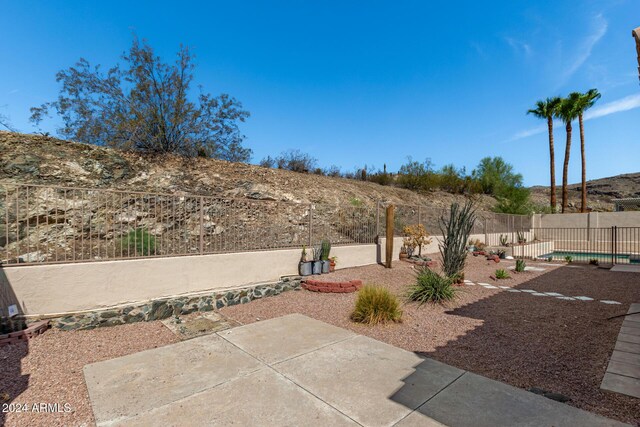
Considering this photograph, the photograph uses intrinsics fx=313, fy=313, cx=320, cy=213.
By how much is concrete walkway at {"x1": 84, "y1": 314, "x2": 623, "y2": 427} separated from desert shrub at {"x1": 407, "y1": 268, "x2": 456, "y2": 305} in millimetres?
2859

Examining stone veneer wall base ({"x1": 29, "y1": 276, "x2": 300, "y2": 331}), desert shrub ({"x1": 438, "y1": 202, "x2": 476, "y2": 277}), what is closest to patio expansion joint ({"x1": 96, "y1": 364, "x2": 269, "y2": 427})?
stone veneer wall base ({"x1": 29, "y1": 276, "x2": 300, "y2": 331})

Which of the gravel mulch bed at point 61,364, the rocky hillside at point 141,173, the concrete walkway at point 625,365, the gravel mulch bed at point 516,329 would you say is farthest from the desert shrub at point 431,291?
the rocky hillside at point 141,173

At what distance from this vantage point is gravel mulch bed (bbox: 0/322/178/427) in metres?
2.79

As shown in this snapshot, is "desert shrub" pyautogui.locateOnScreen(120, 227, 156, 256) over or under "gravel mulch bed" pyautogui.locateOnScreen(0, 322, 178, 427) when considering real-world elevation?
over

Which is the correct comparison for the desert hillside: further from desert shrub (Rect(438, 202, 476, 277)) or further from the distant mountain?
the distant mountain

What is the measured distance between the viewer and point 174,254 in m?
6.54

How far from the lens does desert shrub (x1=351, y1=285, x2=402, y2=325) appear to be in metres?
5.46

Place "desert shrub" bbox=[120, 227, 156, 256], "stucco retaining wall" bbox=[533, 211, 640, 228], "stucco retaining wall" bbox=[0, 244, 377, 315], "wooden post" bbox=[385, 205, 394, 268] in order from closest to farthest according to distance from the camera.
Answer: "stucco retaining wall" bbox=[0, 244, 377, 315] < "desert shrub" bbox=[120, 227, 156, 256] < "wooden post" bbox=[385, 205, 394, 268] < "stucco retaining wall" bbox=[533, 211, 640, 228]

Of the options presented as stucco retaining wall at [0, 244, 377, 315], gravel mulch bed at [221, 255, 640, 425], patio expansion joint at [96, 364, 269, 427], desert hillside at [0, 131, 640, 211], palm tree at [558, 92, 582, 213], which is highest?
palm tree at [558, 92, 582, 213]

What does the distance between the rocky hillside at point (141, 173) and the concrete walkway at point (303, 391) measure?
28.4ft

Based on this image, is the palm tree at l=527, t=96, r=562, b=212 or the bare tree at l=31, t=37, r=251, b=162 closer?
the bare tree at l=31, t=37, r=251, b=162

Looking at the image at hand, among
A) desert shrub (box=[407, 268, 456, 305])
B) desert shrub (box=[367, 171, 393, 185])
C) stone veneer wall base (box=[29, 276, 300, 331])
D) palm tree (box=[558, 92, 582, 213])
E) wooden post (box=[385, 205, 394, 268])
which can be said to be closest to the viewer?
stone veneer wall base (box=[29, 276, 300, 331])

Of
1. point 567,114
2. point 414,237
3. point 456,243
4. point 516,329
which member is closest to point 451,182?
point 567,114

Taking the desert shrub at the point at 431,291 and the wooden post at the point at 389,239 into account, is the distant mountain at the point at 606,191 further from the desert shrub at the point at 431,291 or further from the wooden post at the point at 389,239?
the desert shrub at the point at 431,291
